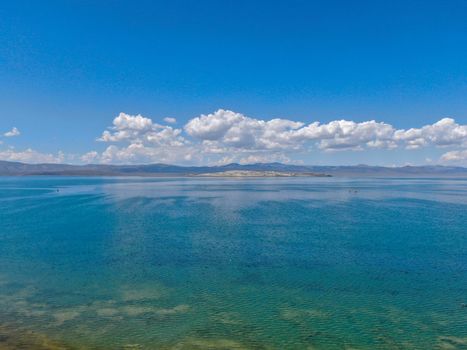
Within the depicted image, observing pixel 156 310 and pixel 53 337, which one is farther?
pixel 156 310

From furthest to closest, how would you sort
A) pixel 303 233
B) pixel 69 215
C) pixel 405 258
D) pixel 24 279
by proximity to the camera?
pixel 69 215, pixel 303 233, pixel 405 258, pixel 24 279

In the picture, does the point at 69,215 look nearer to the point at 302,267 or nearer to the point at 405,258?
the point at 302,267

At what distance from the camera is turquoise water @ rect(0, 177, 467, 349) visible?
21406 mm

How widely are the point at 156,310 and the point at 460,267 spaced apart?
30099 millimetres

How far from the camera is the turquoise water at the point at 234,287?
70.2 feet

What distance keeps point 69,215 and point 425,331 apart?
69.8 metres

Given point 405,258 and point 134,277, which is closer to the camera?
point 134,277

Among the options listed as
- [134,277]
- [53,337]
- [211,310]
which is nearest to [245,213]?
[134,277]

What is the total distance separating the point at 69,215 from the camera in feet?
241

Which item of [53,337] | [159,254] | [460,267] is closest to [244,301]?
[53,337]

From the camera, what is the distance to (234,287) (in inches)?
1165

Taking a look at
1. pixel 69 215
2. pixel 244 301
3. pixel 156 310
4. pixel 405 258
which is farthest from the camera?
pixel 69 215

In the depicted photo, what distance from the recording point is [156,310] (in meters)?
25.0

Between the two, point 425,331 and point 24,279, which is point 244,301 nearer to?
point 425,331
